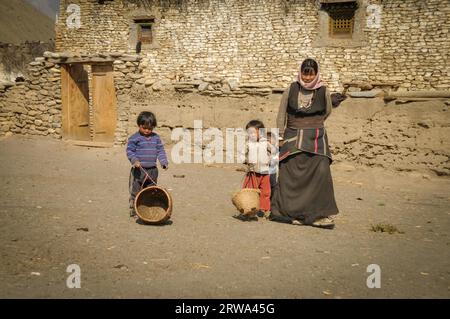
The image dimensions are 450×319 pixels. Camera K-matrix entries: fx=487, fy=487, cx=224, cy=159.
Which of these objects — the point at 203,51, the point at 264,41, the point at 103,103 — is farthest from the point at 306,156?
the point at 203,51

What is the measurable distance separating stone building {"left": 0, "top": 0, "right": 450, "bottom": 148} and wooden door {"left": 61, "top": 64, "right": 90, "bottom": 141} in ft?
0.09

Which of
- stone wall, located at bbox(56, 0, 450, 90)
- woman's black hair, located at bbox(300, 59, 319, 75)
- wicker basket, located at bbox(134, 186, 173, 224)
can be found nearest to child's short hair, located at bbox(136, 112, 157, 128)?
wicker basket, located at bbox(134, 186, 173, 224)

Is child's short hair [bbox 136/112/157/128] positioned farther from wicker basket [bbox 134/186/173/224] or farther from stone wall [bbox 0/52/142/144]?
stone wall [bbox 0/52/142/144]

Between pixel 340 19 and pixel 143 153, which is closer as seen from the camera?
pixel 143 153

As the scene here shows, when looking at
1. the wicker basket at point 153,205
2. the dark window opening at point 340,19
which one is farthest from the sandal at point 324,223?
the dark window opening at point 340,19

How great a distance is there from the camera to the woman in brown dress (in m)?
5.46

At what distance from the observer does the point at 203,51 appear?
19.0m

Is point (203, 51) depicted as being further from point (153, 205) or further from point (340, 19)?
point (153, 205)

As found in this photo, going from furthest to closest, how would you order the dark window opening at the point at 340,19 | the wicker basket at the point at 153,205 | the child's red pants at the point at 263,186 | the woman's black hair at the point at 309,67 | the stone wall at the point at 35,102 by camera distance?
1. the dark window opening at the point at 340,19
2. the stone wall at the point at 35,102
3. the child's red pants at the point at 263,186
4. the woman's black hair at the point at 309,67
5. the wicker basket at the point at 153,205

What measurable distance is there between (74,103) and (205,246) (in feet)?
30.2

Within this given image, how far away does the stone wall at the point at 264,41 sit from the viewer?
16.6 m

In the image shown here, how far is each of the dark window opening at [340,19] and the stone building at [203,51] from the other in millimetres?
36

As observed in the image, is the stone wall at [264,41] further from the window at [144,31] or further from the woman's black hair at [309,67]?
the woman's black hair at [309,67]
